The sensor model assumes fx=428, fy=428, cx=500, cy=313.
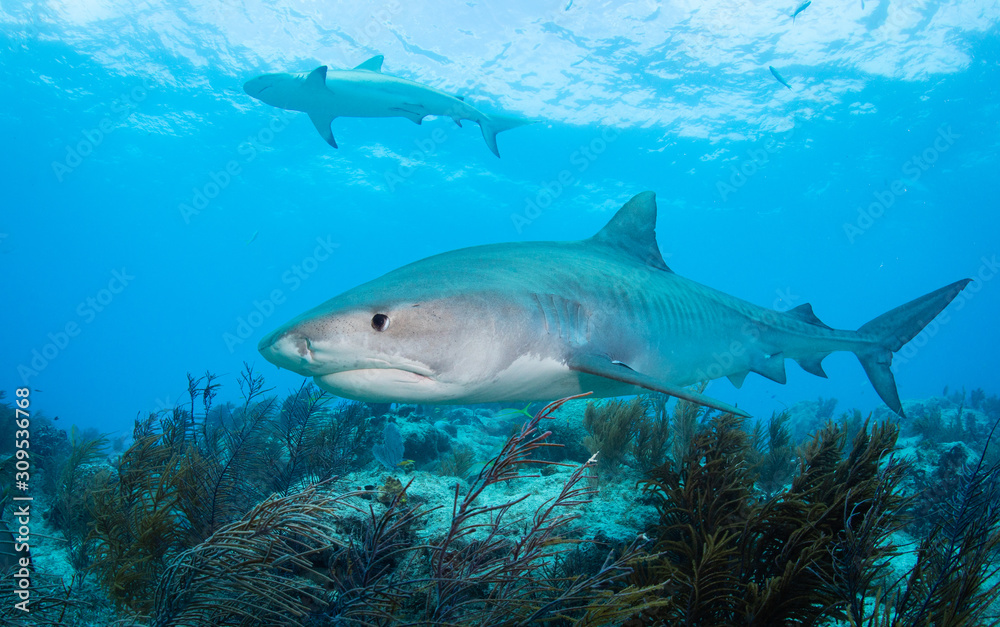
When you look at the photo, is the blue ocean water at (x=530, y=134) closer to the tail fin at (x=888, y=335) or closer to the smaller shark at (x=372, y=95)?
the tail fin at (x=888, y=335)

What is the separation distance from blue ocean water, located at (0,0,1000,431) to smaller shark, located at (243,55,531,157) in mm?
7759

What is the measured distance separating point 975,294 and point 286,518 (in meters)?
142

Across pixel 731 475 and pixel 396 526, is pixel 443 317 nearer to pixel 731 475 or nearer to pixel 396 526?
pixel 396 526

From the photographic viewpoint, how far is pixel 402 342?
8.16 feet

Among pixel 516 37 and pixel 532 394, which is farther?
pixel 516 37

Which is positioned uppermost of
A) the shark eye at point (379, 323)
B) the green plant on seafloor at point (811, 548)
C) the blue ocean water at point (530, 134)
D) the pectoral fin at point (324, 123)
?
the blue ocean water at point (530, 134)

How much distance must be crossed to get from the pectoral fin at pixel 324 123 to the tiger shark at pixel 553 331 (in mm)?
12773

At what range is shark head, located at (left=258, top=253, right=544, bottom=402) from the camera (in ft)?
7.84

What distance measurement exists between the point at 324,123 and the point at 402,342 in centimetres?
1512

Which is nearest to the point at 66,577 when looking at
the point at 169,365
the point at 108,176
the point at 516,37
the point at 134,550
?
the point at 134,550

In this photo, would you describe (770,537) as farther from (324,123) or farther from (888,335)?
(324,123)

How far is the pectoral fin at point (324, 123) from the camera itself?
14.2 metres

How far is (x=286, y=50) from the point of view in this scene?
88.2ft

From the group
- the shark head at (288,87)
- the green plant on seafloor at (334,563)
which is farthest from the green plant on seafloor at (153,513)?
the shark head at (288,87)
